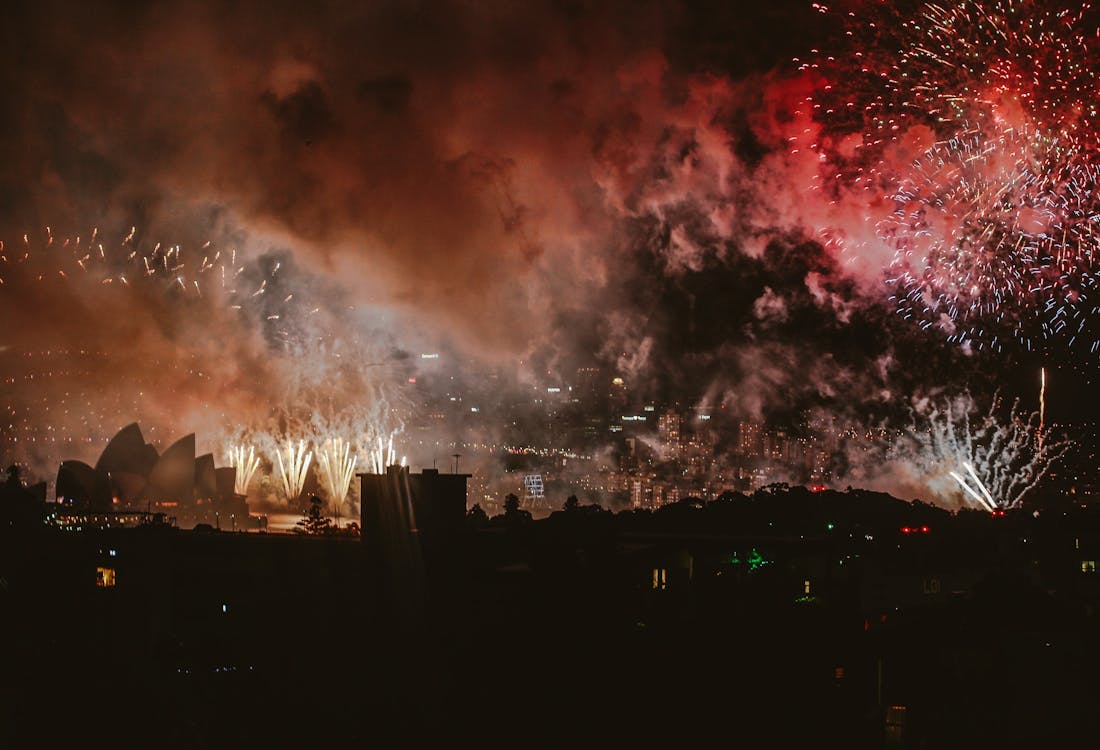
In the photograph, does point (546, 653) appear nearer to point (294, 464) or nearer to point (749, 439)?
point (294, 464)

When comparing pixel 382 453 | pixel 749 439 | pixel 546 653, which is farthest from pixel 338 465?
pixel 749 439

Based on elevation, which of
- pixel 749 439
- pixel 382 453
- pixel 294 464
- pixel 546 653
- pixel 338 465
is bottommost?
pixel 546 653

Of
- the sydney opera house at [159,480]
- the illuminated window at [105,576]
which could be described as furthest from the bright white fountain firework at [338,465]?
the illuminated window at [105,576]

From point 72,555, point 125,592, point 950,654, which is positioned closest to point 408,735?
point 950,654

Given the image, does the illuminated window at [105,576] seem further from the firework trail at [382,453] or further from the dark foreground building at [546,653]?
the firework trail at [382,453]

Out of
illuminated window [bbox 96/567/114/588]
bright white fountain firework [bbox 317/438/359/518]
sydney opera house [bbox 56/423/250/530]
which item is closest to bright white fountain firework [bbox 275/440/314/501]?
bright white fountain firework [bbox 317/438/359/518]

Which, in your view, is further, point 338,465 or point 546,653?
point 338,465
